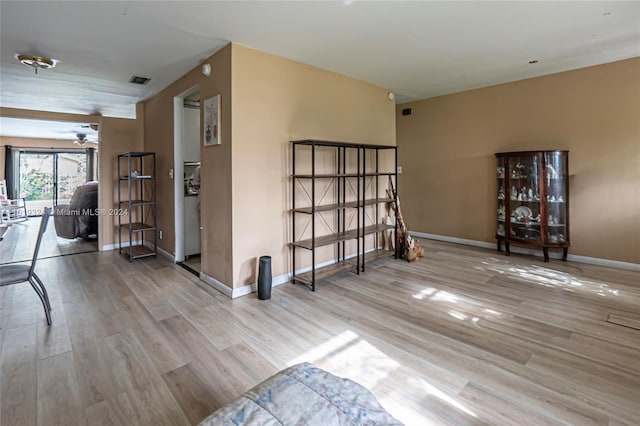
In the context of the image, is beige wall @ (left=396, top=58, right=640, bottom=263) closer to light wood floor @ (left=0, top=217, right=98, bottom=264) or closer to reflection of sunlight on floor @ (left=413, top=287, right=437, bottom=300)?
reflection of sunlight on floor @ (left=413, top=287, right=437, bottom=300)

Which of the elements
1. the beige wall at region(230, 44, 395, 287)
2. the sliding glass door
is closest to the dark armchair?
the beige wall at region(230, 44, 395, 287)

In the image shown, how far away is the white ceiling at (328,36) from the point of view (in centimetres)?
263

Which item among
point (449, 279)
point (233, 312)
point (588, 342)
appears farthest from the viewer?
point (449, 279)

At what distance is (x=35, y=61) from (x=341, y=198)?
389 cm

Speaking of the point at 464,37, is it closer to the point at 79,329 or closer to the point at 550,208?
the point at 550,208

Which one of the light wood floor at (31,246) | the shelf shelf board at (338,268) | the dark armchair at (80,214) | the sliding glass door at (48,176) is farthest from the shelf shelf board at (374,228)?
the sliding glass door at (48,176)

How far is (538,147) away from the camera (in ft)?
15.6

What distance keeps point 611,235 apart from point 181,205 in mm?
5970

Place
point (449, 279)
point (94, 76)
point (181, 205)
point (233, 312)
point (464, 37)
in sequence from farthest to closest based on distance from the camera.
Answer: point (181, 205)
point (94, 76)
point (449, 279)
point (464, 37)
point (233, 312)

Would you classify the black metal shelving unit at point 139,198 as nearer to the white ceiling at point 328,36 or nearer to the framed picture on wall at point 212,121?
the white ceiling at point 328,36

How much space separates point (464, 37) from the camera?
128 inches

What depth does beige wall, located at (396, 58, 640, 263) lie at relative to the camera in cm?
412

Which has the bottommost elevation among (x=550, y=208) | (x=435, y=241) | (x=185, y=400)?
(x=185, y=400)

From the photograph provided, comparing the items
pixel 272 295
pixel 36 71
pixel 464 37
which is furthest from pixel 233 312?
pixel 36 71
